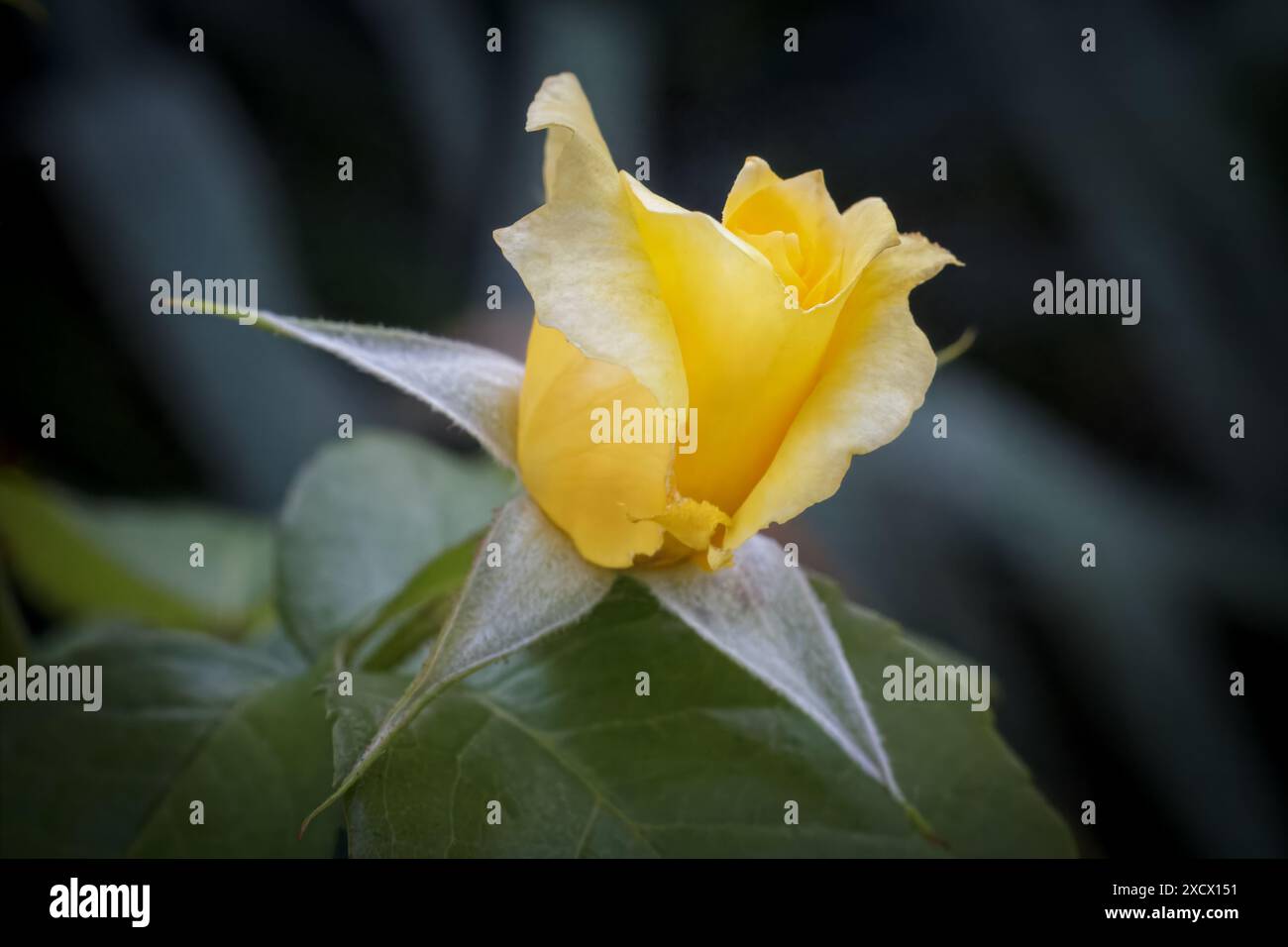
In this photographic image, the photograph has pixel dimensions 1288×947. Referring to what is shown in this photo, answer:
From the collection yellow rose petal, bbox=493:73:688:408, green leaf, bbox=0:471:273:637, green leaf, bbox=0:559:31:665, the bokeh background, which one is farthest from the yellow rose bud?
the bokeh background

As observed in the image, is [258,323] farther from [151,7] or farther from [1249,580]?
[151,7]

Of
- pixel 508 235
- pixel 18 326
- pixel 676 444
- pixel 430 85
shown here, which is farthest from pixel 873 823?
pixel 430 85

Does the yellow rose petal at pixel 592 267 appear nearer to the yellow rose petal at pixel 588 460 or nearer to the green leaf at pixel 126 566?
the yellow rose petal at pixel 588 460

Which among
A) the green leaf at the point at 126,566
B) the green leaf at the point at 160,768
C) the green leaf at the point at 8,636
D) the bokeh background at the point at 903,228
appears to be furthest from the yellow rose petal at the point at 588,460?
the bokeh background at the point at 903,228

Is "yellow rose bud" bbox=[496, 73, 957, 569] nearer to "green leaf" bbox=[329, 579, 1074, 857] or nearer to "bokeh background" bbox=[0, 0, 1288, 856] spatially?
"green leaf" bbox=[329, 579, 1074, 857]

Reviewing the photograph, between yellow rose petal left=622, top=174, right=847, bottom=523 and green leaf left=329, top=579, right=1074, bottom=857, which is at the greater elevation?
yellow rose petal left=622, top=174, right=847, bottom=523

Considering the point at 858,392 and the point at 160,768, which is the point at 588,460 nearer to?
the point at 858,392
